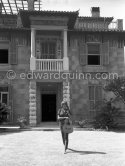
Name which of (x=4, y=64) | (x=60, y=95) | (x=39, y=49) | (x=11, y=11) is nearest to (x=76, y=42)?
(x=39, y=49)

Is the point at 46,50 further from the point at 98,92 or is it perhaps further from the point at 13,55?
the point at 98,92

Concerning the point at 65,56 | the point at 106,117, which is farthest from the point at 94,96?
the point at 65,56

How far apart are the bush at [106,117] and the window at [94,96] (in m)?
1.47

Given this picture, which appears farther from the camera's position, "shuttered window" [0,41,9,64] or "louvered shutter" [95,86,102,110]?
"shuttered window" [0,41,9,64]

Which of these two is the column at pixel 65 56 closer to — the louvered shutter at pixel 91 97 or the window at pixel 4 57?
the louvered shutter at pixel 91 97

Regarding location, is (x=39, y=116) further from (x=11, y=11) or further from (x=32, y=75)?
(x=11, y=11)

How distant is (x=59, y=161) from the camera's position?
761cm

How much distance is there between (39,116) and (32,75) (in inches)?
129

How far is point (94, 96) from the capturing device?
20.6 meters

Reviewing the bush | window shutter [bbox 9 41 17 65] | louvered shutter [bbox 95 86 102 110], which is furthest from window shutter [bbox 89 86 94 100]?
window shutter [bbox 9 41 17 65]

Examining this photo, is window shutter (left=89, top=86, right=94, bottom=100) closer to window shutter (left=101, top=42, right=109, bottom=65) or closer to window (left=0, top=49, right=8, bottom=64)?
window shutter (left=101, top=42, right=109, bottom=65)

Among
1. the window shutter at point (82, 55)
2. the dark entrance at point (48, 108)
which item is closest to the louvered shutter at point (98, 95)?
the window shutter at point (82, 55)

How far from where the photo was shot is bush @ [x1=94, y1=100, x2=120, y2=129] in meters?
18.3

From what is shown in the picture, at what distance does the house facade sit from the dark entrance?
4.26ft
